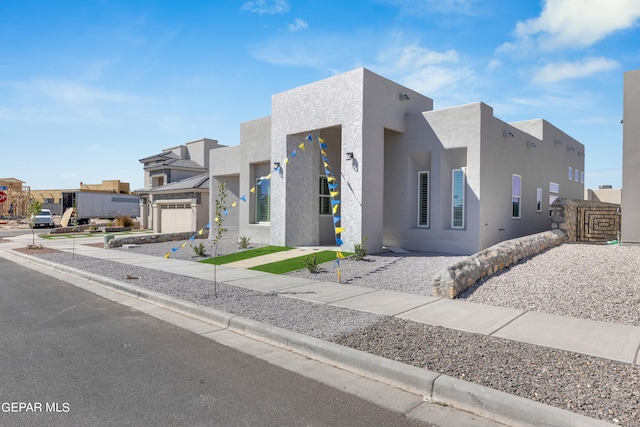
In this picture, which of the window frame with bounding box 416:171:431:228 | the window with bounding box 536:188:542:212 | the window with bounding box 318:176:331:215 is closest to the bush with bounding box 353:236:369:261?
the window frame with bounding box 416:171:431:228

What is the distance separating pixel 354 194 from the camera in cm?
1402

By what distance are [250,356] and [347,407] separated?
1808 millimetres

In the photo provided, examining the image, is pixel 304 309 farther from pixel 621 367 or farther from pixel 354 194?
pixel 354 194

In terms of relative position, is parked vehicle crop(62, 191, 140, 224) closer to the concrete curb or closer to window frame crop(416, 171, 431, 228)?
window frame crop(416, 171, 431, 228)

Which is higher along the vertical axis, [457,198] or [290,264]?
[457,198]

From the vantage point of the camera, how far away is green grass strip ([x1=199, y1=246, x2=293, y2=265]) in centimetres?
1406

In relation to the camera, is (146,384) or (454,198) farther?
(454,198)

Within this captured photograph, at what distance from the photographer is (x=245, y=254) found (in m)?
15.1

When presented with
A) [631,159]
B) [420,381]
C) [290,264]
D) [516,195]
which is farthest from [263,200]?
[420,381]

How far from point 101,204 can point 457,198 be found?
→ 44.7 metres

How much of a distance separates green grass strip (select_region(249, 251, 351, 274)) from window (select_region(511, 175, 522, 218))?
7.40 meters

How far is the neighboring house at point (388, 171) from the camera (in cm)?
1391

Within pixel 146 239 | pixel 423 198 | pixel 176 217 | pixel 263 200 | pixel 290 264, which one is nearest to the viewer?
pixel 290 264

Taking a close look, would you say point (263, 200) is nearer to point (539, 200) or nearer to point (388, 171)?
point (388, 171)
